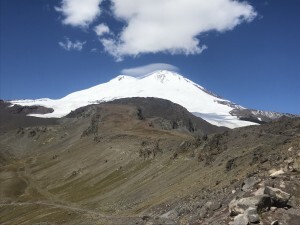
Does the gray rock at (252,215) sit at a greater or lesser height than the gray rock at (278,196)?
lesser

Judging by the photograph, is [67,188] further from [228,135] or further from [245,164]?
[245,164]

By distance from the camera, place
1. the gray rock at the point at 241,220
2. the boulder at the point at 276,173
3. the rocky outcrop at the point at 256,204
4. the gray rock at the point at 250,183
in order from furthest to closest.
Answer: the boulder at the point at 276,173
the gray rock at the point at 250,183
the rocky outcrop at the point at 256,204
the gray rock at the point at 241,220

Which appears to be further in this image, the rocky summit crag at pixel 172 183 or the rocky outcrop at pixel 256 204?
the rocky summit crag at pixel 172 183

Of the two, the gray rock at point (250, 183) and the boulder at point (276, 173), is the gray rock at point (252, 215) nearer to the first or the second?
the gray rock at point (250, 183)

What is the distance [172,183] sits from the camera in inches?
4112

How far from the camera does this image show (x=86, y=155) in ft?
639

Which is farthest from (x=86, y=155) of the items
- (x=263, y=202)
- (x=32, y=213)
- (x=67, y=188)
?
(x=263, y=202)

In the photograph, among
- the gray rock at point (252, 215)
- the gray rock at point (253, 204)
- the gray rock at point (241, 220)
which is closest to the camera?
the gray rock at point (252, 215)

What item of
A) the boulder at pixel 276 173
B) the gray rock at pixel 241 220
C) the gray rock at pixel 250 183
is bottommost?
the gray rock at pixel 241 220

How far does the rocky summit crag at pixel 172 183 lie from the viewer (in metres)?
41.3

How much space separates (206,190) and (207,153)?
41003 mm

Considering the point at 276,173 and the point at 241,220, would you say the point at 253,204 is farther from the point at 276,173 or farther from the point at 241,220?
the point at 276,173

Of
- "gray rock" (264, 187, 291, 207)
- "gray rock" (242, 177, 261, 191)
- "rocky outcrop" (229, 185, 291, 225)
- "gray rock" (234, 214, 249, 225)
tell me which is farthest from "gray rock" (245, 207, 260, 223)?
"gray rock" (242, 177, 261, 191)

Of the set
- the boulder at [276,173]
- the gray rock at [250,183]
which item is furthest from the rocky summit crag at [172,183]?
the gray rock at [250,183]
